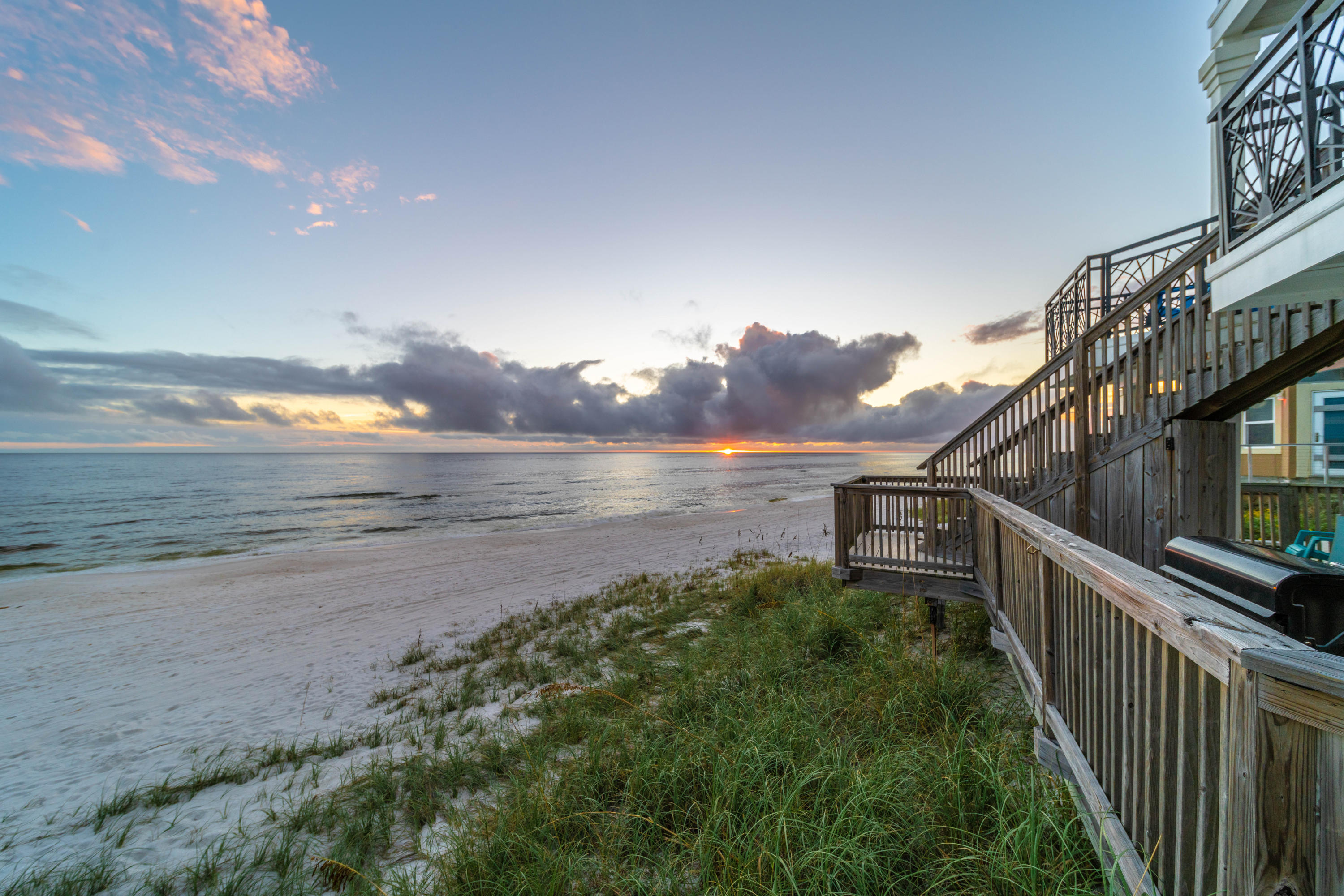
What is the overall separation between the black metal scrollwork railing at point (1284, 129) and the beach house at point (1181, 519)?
2cm

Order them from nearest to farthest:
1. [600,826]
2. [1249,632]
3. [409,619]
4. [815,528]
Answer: [1249,632] < [600,826] < [409,619] < [815,528]

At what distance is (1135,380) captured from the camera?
5555 millimetres

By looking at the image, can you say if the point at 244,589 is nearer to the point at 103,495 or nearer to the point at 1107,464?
the point at 1107,464

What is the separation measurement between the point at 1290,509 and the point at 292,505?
4521 cm

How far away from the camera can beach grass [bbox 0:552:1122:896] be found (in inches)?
100

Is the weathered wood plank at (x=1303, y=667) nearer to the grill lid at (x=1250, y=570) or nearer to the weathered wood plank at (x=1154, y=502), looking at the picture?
the grill lid at (x=1250, y=570)

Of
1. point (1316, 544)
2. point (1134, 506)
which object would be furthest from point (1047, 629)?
point (1316, 544)

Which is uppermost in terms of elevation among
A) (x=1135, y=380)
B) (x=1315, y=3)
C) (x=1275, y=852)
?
(x=1315, y=3)

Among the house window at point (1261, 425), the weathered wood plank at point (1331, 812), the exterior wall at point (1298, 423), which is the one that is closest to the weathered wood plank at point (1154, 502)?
the weathered wood plank at point (1331, 812)

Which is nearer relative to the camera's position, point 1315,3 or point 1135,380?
point 1315,3

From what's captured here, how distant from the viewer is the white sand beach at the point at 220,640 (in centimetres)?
523

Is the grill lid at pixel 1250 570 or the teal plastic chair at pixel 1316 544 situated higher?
the grill lid at pixel 1250 570

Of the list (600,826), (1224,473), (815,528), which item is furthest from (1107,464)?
(815,528)

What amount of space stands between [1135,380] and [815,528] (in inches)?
656
